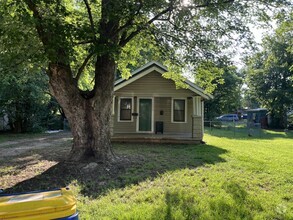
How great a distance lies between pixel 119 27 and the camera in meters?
7.25

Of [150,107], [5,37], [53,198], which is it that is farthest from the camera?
[150,107]

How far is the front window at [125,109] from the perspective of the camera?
14125 mm

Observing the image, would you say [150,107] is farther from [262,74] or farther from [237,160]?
[262,74]

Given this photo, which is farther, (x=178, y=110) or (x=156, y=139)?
(x=178, y=110)

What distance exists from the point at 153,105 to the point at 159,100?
505 millimetres

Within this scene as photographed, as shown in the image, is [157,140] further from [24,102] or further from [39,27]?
[24,102]

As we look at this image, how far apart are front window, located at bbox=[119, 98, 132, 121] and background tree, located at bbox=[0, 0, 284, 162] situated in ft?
20.5

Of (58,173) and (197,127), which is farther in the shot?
(197,127)

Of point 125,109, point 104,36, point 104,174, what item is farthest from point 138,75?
point 104,174

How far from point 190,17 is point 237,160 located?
4818mm

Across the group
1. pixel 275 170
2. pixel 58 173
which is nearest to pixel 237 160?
pixel 275 170

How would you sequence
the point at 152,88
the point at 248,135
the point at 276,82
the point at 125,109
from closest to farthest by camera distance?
the point at 152,88 → the point at 125,109 → the point at 248,135 → the point at 276,82

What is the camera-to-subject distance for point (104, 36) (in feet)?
22.2

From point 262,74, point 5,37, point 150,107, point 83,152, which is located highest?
point 262,74
